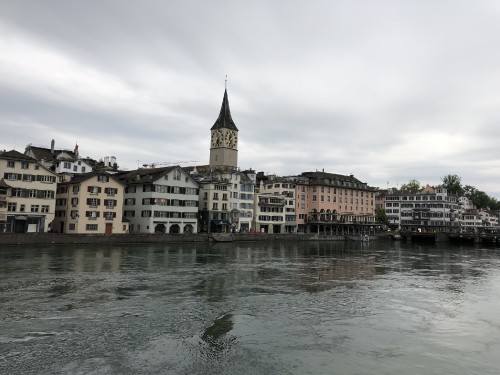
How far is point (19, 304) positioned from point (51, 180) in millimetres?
Result: 52542

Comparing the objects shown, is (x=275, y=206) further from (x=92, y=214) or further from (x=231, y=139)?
(x=92, y=214)

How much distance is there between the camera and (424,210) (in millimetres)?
152875

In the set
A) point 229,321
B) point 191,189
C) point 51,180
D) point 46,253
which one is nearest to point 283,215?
point 191,189

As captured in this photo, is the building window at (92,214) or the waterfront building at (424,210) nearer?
the building window at (92,214)

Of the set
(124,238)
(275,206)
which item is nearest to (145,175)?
(124,238)

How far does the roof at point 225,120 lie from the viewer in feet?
413

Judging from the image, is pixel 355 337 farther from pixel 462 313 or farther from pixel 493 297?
pixel 493 297

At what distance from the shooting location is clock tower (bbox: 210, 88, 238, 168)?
407 ft

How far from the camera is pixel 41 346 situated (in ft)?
55.1

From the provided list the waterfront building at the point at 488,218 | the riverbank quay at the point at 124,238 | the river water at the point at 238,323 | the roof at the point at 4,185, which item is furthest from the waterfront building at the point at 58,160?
the waterfront building at the point at 488,218

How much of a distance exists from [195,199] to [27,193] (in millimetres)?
32039

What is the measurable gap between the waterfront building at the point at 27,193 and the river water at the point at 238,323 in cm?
3370

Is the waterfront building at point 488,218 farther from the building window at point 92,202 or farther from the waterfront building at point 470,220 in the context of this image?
the building window at point 92,202

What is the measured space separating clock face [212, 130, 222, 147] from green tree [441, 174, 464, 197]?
9889 centimetres
